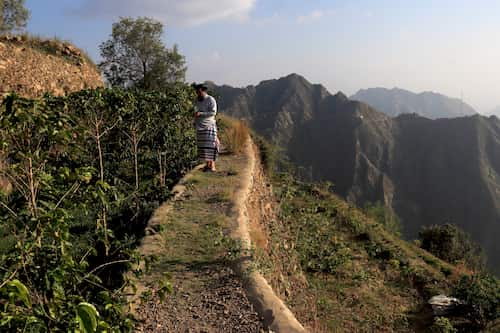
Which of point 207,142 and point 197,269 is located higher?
point 207,142

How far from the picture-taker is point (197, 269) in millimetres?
4902

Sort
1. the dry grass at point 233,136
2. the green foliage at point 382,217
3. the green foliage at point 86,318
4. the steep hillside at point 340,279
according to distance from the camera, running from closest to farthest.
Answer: the green foliage at point 86,318
the steep hillside at point 340,279
the dry grass at point 233,136
the green foliage at point 382,217

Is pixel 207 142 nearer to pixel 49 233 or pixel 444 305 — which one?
pixel 444 305

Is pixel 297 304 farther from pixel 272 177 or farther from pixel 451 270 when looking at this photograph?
pixel 451 270

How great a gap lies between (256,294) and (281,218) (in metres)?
5.82

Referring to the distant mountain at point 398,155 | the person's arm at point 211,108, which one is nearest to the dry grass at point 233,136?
the person's arm at point 211,108

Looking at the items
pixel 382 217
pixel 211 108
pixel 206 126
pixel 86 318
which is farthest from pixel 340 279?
pixel 382 217

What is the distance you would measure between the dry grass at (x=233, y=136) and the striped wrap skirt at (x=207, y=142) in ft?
7.91

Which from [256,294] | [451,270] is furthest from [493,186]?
[256,294]

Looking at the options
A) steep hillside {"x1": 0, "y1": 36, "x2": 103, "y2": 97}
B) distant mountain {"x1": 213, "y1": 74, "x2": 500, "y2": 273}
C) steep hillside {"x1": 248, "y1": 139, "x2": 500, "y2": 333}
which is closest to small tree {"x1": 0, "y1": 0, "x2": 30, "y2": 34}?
steep hillside {"x1": 0, "y1": 36, "x2": 103, "y2": 97}

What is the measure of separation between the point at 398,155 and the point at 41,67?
97750 millimetres

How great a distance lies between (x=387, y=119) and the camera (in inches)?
4503

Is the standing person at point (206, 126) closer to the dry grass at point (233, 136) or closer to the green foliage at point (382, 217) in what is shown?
the dry grass at point (233, 136)

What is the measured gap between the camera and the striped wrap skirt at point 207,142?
27.5 feet
